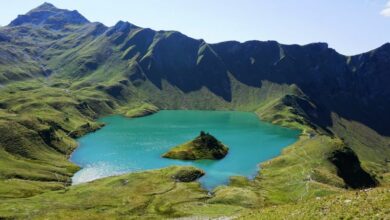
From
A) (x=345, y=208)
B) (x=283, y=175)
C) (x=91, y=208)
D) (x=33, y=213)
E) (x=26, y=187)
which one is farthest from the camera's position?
(x=283, y=175)

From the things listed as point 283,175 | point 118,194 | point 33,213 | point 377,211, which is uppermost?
point 283,175

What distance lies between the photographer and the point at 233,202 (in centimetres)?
14688

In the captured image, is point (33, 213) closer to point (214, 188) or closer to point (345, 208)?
point (214, 188)

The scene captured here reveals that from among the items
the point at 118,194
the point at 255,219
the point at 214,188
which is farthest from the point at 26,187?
the point at 255,219

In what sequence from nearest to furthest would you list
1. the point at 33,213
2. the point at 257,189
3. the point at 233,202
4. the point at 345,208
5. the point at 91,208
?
the point at 345,208, the point at 33,213, the point at 91,208, the point at 233,202, the point at 257,189

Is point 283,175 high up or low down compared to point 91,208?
up

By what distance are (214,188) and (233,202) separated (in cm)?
2609

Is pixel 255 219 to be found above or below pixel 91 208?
below

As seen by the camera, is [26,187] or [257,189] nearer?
[26,187]

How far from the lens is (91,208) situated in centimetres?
13775

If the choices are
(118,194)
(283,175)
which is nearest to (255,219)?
(118,194)

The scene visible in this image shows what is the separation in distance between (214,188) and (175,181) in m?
17.9

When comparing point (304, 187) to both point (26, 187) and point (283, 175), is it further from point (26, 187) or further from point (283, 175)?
point (26, 187)

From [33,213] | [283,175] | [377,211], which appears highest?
[283,175]
